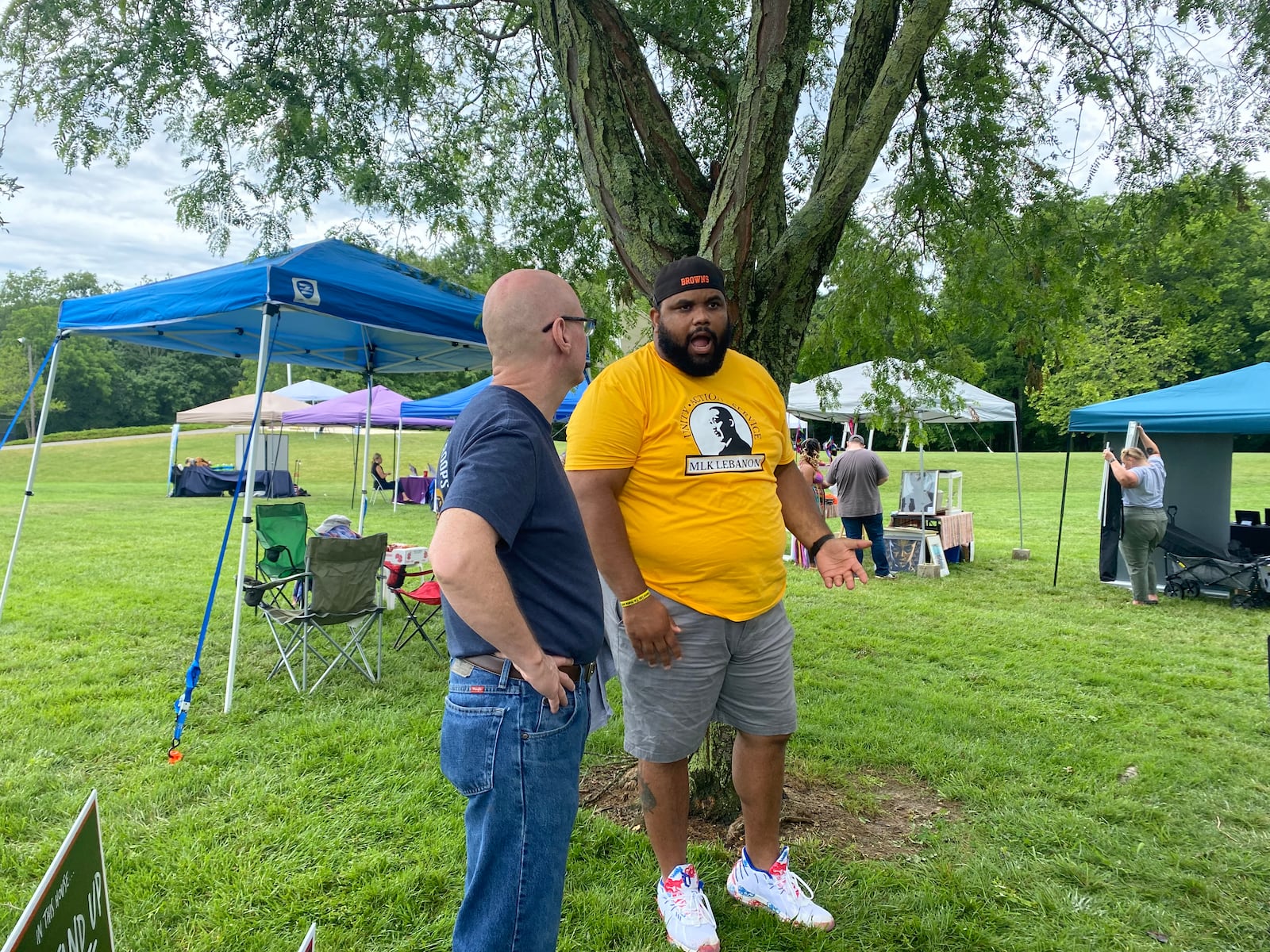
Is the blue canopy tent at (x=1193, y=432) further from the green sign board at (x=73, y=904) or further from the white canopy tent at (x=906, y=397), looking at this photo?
the green sign board at (x=73, y=904)

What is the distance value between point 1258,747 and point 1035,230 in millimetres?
3236

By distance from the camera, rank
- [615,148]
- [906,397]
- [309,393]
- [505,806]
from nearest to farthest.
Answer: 1. [505,806]
2. [615,148]
3. [906,397]
4. [309,393]

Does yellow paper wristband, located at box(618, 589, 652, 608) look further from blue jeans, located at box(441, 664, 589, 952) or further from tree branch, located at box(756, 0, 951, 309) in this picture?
tree branch, located at box(756, 0, 951, 309)

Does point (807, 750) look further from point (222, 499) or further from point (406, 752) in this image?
point (222, 499)

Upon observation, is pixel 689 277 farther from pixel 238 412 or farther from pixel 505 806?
pixel 238 412

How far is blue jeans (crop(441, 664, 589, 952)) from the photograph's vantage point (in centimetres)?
149

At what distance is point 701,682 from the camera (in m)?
2.34

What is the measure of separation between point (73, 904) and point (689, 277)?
2.02 m

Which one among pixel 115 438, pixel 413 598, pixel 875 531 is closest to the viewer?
pixel 413 598

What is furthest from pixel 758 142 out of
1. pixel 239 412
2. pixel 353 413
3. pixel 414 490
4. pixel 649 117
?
pixel 239 412

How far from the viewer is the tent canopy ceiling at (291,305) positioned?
4.68 meters

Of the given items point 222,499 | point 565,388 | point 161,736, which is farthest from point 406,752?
point 222,499

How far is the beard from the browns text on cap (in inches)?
4.6

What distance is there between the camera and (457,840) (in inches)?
121
